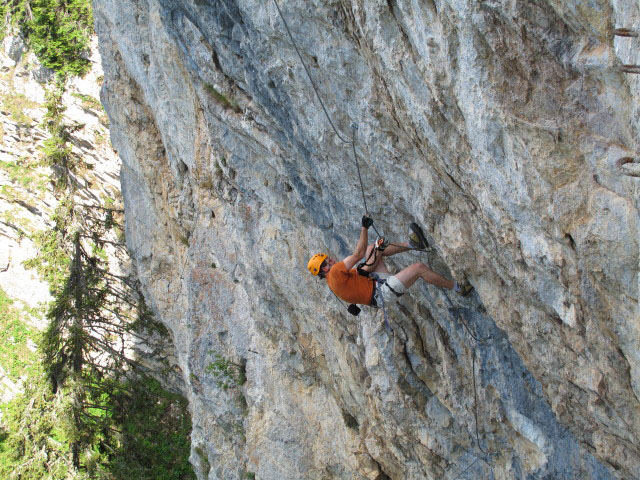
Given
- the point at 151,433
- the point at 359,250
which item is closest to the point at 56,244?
the point at 151,433

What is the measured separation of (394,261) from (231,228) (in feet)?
11.5

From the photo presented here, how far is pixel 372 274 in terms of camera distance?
19.1 feet

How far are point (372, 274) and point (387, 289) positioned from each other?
367 mm

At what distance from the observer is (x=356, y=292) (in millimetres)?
5754

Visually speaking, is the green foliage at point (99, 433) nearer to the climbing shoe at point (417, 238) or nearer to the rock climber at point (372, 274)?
the rock climber at point (372, 274)

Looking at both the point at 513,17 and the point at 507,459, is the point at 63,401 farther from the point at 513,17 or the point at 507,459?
the point at 513,17

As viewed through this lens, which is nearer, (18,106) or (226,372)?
(226,372)

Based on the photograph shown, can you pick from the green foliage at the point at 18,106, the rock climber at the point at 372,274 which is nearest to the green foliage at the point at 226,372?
the rock climber at the point at 372,274

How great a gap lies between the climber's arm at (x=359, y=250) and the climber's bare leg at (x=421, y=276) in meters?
0.39

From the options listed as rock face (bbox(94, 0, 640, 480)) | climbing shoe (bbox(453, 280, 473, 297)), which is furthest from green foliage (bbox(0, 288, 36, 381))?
climbing shoe (bbox(453, 280, 473, 297))

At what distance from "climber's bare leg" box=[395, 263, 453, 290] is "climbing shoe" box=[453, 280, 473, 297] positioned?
85 mm

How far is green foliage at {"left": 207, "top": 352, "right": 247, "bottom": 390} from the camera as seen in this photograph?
9266 mm

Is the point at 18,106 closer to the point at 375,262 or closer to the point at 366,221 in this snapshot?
the point at 375,262

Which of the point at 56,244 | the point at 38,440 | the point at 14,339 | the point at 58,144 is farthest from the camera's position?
the point at 14,339
